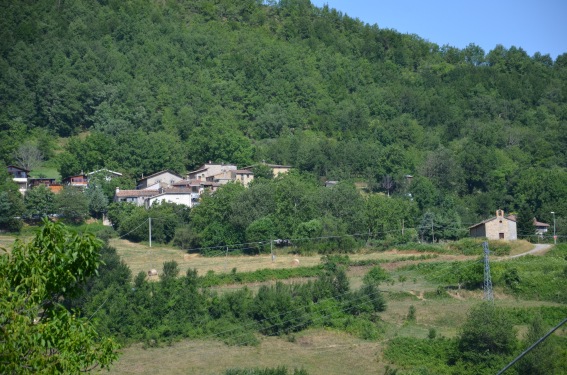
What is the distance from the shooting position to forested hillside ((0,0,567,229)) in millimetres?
51062

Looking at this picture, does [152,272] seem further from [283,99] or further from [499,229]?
[283,99]

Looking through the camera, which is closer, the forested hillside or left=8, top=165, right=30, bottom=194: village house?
left=8, top=165, right=30, bottom=194: village house

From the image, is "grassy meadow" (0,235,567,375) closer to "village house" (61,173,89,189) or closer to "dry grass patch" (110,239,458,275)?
"dry grass patch" (110,239,458,275)

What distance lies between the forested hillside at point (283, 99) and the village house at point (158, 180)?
1.66 m

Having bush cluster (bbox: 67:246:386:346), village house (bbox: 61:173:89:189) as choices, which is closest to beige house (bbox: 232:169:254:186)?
village house (bbox: 61:173:89:189)

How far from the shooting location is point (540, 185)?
4634cm

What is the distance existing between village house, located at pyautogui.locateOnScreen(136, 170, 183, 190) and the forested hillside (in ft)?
5.44

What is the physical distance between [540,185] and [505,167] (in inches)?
248

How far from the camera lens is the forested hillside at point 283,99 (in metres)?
51.1

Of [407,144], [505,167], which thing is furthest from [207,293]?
[407,144]

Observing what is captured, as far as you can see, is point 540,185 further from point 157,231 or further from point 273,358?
point 273,358

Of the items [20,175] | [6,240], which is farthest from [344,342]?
[20,175]

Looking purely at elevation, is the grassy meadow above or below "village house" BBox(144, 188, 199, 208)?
below

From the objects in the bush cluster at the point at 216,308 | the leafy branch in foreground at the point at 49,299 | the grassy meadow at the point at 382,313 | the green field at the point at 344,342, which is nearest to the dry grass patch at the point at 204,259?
the grassy meadow at the point at 382,313
